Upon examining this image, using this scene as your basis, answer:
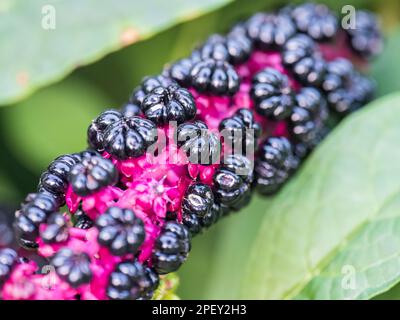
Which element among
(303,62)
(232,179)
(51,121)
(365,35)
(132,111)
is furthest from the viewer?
(51,121)

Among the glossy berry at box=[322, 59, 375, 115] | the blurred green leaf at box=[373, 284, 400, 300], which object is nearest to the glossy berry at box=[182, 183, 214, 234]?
the blurred green leaf at box=[373, 284, 400, 300]

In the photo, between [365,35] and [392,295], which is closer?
[392,295]

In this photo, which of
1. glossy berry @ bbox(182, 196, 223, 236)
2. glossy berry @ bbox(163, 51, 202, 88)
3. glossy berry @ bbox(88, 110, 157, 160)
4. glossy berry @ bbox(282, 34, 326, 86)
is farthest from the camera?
glossy berry @ bbox(282, 34, 326, 86)

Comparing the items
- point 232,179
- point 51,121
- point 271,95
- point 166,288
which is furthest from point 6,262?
point 51,121

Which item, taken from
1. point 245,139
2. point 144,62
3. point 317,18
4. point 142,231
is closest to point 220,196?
point 245,139

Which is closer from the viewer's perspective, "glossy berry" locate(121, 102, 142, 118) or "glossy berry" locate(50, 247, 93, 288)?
"glossy berry" locate(50, 247, 93, 288)

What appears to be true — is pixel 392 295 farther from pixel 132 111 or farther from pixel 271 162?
pixel 132 111

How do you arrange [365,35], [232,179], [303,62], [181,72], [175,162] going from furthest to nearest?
[365,35] < [303,62] < [181,72] < [232,179] < [175,162]

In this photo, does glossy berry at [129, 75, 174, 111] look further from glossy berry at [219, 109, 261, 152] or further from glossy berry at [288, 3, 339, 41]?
glossy berry at [288, 3, 339, 41]
